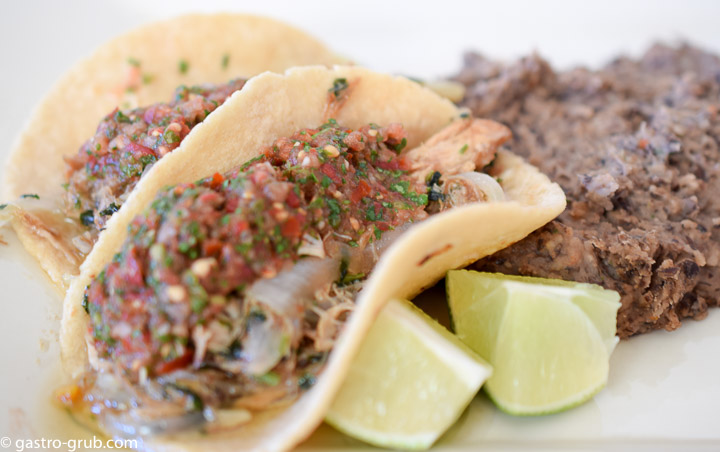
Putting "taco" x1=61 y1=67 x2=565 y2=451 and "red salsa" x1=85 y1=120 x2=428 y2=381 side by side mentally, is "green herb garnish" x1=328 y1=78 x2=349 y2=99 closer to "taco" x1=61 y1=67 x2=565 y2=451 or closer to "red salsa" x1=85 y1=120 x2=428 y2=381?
"taco" x1=61 y1=67 x2=565 y2=451

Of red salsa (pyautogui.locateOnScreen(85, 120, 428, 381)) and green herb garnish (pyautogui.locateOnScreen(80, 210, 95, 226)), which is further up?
red salsa (pyautogui.locateOnScreen(85, 120, 428, 381))

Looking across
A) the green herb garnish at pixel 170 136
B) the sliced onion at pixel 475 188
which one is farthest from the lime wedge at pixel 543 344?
the green herb garnish at pixel 170 136

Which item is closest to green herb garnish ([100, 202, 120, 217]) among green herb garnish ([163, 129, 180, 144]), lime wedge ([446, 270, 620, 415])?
green herb garnish ([163, 129, 180, 144])

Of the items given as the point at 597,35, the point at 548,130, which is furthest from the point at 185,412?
the point at 597,35

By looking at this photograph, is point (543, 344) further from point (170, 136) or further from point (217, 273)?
point (170, 136)

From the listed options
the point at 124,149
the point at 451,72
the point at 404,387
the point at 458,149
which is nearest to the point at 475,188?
the point at 458,149

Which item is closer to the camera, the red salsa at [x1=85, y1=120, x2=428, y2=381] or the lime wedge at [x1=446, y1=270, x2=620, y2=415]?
the red salsa at [x1=85, y1=120, x2=428, y2=381]
